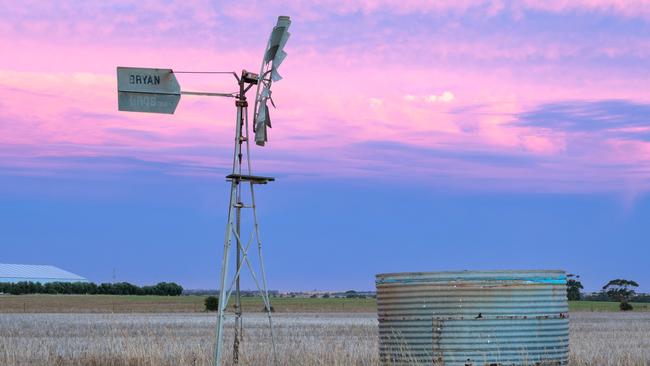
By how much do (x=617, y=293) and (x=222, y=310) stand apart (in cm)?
13287

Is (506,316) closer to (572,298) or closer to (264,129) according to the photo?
(264,129)

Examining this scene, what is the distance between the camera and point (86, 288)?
525 ft

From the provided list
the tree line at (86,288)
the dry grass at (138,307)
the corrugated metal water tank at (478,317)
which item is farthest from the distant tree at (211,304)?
the tree line at (86,288)

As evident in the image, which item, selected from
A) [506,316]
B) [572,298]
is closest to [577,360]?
[506,316]

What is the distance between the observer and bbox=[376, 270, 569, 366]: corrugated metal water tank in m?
15.0

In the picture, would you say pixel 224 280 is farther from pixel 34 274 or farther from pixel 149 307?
pixel 34 274

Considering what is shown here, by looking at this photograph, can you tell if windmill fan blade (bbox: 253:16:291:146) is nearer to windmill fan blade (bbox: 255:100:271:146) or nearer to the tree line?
windmill fan blade (bbox: 255:100:271:146)

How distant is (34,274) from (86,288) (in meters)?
24.2

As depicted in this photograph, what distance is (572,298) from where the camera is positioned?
502 ft

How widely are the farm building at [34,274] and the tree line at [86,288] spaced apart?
16.2 meters

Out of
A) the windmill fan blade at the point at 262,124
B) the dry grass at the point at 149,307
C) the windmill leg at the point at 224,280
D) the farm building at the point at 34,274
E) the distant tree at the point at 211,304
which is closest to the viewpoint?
the windmill leg at the point at 224,280

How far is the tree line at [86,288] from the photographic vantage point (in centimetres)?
15562

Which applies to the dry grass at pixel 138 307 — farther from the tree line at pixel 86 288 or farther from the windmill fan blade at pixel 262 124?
the windmill fan blade at pixel 262 124

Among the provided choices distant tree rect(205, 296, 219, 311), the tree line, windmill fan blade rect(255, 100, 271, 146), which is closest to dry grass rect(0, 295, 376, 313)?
distant tree rect(205, 296, 219, 311)
